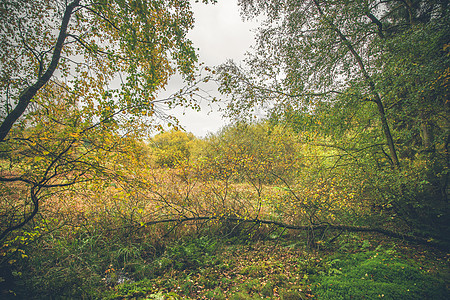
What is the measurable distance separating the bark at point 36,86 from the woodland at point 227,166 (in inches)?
1.4

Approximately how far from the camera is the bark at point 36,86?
295 cm

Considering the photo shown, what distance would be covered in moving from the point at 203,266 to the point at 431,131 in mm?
7645

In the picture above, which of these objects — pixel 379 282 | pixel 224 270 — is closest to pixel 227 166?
pixel 224 270

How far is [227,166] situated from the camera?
18.9 ft

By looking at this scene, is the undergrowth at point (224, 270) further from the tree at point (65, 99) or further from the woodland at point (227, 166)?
the tree at point (65, 99)

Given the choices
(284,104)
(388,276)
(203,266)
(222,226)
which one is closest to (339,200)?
(388,276)

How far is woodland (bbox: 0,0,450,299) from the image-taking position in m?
2.91

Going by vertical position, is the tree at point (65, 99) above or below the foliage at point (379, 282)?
above

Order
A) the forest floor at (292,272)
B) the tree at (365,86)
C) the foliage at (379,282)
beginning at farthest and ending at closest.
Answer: the tree at (365,86) → the forest floor at (292,272) → the foliage at (379,282)

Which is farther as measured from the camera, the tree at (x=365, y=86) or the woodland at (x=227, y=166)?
the tree at (x=365, y=86)

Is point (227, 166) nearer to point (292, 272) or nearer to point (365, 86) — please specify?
point (292, 272)

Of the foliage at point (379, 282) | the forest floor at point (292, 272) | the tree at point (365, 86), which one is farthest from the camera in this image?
the tree at point (365, 86)

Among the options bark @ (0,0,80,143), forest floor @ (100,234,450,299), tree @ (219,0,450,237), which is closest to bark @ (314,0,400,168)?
tree @ (219,0,450,237)

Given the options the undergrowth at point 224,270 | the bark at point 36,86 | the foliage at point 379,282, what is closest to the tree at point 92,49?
the bark at point 36,86
